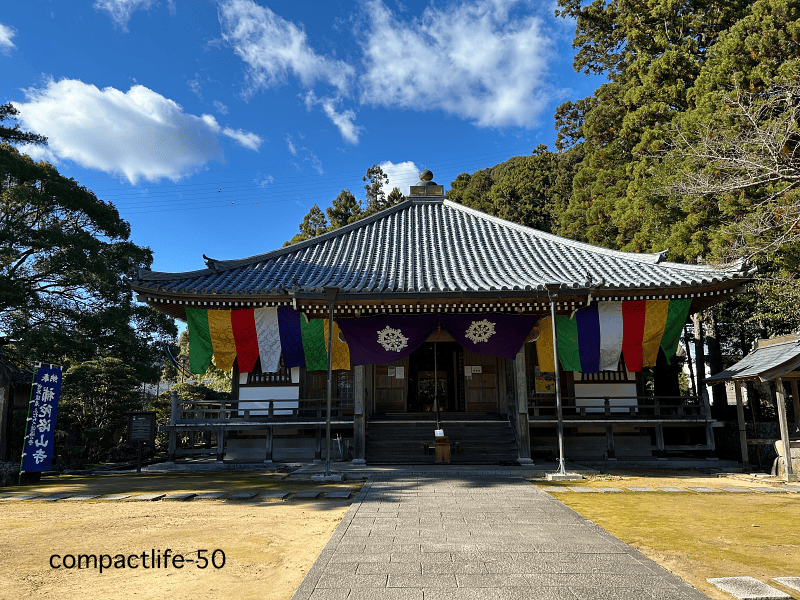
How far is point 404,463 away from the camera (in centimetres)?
1227

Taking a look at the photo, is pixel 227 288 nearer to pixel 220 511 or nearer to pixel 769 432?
pixel 220 511

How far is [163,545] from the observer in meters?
5.38

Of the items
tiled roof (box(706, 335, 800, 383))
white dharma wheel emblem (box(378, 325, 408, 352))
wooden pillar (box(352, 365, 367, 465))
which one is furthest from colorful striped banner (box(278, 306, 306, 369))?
tiled roof (box(706, 335, 800, 383))

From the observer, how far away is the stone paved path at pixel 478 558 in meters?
3.88

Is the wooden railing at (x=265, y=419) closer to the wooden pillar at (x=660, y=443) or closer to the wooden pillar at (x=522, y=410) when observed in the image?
the wooden pillar at (x=522, y=410)

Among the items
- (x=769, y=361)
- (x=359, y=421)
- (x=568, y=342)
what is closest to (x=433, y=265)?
(x=568, y=342)

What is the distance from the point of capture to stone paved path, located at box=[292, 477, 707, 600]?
388cm

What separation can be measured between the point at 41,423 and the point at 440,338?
10389 mm

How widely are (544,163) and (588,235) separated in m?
14.5

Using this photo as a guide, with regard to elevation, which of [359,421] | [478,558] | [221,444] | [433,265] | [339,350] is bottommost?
[478,558]

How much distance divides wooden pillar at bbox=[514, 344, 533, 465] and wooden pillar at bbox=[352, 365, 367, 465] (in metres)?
3.80

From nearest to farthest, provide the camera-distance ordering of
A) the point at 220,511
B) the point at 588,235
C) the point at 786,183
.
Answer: the point at 220,511 → the point at 786,183 → the point at 588,235

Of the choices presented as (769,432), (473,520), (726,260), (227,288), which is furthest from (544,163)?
(473,520)

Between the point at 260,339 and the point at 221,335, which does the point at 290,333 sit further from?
the point at 221,335
